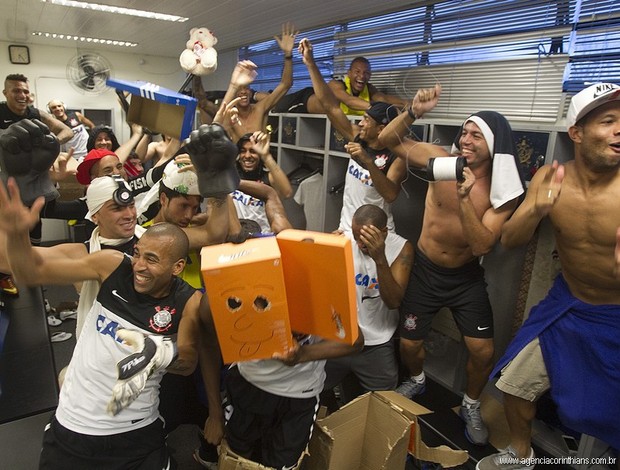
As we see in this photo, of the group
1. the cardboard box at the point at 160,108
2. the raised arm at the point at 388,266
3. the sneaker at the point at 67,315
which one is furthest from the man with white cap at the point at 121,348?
the sneaker at the point at 67,315

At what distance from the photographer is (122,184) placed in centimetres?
168

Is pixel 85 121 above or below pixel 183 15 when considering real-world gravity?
below

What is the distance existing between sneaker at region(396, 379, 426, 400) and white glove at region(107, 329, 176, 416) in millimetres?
1612

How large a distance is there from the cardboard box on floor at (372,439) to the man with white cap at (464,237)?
52 centimetres

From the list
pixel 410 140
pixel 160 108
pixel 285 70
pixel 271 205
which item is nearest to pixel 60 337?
pixel 160 108

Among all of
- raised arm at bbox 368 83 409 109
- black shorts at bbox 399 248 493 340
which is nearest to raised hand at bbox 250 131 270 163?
black shorts at bbox 399 248 493 340

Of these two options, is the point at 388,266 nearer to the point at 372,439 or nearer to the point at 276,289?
the point at 372,439

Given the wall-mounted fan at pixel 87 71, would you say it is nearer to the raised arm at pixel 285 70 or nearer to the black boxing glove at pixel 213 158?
the raised arm at pixel 285 70

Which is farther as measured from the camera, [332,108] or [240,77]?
[332,108]

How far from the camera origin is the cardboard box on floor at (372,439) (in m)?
1.77

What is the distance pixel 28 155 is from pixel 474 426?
2423 mm

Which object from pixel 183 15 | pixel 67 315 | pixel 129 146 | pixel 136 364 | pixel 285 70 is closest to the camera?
pixel 136 364

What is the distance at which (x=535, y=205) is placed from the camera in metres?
1.80

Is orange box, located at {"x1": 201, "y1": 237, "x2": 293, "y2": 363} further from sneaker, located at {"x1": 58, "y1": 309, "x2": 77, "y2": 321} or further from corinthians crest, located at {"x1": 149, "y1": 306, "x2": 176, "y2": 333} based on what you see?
sneaker, located at {"x1": 58, "y1": 309, "x2": 77, "y2": 321}
